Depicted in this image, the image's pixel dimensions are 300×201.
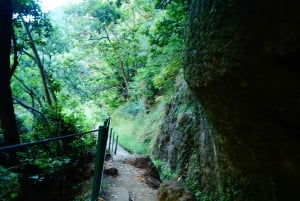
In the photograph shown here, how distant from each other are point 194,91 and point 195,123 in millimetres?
2781

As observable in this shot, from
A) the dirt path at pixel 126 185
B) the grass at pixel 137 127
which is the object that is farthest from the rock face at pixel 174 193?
the grass at pixel 137 127

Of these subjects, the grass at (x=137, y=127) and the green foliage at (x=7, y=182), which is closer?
the green foliage at (x=7, y=182)

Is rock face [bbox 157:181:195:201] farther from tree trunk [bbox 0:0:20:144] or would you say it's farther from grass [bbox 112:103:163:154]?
grass [bbox 112:103:163:154]

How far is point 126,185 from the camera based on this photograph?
270 inches

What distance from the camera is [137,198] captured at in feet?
20.1

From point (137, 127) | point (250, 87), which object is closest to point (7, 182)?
point (250, 87)

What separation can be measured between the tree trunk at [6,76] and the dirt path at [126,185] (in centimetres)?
230

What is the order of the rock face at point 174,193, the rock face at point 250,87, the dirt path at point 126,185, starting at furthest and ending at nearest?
the dirt path at point 126,185 < the rock face at point 174,193 < the rock face at point 250,87

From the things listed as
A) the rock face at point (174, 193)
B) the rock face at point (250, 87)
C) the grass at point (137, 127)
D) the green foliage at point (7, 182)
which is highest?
the grass at point (137, 127)

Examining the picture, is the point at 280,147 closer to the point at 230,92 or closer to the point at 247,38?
the point at 230,92

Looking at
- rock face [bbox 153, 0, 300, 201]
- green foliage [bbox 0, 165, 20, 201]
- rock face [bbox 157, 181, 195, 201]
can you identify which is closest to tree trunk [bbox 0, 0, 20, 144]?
rock face [bbox 157, 181, 195, 201]

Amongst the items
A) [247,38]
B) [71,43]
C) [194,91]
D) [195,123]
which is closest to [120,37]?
[71,43]

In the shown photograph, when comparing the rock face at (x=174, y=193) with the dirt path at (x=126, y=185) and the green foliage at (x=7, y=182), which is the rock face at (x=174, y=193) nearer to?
the dirt path at (x=126, y=185)

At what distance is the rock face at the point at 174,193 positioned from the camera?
4.92 meters
